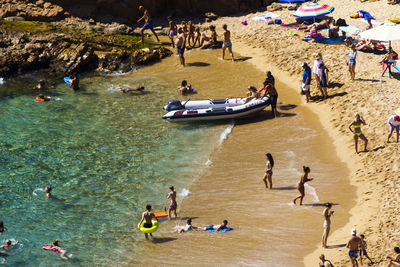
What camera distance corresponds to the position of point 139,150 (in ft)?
62.4

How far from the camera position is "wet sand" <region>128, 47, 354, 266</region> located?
13.3 m

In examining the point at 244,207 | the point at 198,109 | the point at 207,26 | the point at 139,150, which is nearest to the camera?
the point at 244,207

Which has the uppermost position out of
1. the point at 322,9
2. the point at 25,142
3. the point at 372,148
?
the point at 322,9

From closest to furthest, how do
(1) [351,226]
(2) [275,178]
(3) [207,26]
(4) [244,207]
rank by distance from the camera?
1. (1) [351,226]
2. (4) [244,207]
3. (2) [275,178]
4. (3) [207,26]

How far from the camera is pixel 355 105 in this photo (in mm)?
19516

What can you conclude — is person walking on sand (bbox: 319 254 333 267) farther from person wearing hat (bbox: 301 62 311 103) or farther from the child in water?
the child in water

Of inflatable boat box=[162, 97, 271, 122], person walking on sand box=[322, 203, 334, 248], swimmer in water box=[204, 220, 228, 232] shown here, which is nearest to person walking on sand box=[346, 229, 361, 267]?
person walking on sand box=[322, 203, 334, 248]

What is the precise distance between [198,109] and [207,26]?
11.4m

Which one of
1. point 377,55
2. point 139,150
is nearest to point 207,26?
point 377,55

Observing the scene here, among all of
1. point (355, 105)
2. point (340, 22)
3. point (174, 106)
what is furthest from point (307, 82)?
point (340, 22)

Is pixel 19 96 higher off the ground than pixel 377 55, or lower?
lower

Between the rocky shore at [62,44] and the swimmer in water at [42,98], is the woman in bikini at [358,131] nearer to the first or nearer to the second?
the rocky shore at [62,44]

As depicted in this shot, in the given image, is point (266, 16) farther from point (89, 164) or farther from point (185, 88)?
point (89, 164)

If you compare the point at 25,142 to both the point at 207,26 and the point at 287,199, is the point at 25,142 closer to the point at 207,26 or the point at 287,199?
the point at 287,199
